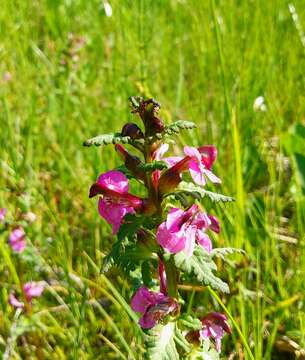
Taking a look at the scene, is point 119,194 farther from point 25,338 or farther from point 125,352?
point 25,338

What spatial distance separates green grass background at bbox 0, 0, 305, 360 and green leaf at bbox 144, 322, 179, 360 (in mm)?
208

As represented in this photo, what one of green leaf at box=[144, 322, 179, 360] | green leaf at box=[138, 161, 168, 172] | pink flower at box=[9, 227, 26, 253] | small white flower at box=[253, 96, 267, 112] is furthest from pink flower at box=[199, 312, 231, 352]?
small white flower at box=[253, 96, 267, 112]

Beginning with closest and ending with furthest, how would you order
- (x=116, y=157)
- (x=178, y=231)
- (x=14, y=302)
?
(x=178, y=231) < (x=14, y=302) < (x=116, y=157)

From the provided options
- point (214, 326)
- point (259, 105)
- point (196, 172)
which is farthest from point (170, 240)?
point (259, 105)

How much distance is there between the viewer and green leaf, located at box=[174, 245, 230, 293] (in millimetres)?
873

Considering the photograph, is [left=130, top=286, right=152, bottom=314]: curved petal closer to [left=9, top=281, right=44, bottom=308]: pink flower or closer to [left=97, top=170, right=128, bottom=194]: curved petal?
[left=97, top=170, right=128, bottom=194]: curved petal

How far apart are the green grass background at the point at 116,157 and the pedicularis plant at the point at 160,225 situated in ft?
0.60

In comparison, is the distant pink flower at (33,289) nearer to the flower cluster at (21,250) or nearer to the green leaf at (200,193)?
the flower cluster at (21,250)

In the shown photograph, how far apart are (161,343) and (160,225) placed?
7.3 inches

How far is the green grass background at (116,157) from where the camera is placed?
146 centimetres

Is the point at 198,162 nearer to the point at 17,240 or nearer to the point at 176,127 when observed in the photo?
the point at 176,127

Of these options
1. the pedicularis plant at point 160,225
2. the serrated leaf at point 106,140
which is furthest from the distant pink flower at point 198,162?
the serrated leaf at point 106,140

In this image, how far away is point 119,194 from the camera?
93 cm

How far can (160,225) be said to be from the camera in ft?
2.95
